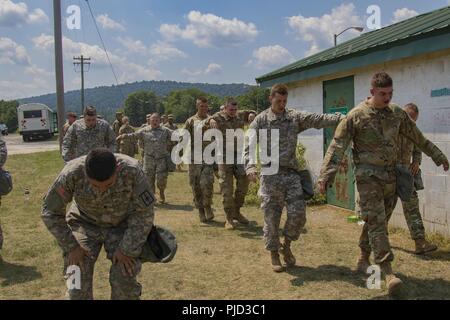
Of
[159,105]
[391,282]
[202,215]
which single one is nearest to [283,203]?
[391,282]

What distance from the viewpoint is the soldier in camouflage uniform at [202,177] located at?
26.6 feet

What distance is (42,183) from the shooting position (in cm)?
1473

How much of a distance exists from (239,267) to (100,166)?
2.95 m

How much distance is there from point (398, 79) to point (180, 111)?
107 m

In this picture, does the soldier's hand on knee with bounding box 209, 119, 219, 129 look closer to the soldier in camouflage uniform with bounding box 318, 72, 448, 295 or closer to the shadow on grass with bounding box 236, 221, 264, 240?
the shadow on grass with bounding box 236, 221, 264, 240

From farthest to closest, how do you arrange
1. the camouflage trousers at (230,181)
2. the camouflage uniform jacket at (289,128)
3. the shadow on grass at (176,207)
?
the shadow on grass at (176,207) < the camouflage trousers at (230,181) < the camouflage uniform jacket at (289,128)

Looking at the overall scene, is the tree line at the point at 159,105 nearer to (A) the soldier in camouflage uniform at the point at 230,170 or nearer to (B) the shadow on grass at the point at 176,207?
(B) the shadow on grass at the point at 176,207

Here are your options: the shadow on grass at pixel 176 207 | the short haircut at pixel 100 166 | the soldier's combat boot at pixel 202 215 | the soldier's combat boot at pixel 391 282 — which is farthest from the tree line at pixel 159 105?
the short haircut at pixel 100 166

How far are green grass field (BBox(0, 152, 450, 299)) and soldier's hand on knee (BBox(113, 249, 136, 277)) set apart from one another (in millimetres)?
1198

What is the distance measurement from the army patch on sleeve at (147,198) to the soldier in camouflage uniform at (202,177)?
4.40m

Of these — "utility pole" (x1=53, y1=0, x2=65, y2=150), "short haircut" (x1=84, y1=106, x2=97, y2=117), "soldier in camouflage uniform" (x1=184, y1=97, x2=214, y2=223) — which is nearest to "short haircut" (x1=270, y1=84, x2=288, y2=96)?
"soldier in camouflage uniform" (x1=184, y1=97, x2=214, y2=223)

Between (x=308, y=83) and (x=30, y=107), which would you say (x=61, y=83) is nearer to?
(x=308, y=83)

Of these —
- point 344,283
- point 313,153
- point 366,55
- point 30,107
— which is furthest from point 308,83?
point 30,107

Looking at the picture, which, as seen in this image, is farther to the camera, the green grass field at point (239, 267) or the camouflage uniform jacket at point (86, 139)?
the camouflage uniform jacket at point (86, 139)
